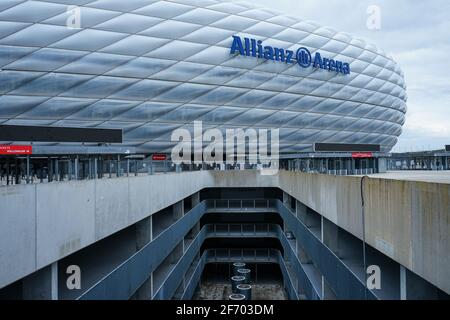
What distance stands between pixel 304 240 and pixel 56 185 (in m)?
11.1

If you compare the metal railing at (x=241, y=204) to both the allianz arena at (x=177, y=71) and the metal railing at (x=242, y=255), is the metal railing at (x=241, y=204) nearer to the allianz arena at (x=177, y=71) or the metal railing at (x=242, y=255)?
the metal railing at (x=242, y=255)

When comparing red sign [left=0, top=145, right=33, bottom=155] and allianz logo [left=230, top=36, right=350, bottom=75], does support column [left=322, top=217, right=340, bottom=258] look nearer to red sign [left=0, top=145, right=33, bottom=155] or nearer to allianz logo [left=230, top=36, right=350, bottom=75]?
red sign [left=0, top=145, right=33, bottom=155]

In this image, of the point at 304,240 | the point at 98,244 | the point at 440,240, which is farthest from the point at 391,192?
the point at 98,244

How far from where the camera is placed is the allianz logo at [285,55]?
3941 centimetres

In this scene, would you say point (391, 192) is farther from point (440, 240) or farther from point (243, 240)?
point (243, 240)

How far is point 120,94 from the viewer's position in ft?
111

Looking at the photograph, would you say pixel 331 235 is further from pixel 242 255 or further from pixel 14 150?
pixel 242 255

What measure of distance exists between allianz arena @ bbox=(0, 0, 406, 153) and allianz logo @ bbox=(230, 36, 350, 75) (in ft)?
0.39

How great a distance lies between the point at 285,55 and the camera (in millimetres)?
42344

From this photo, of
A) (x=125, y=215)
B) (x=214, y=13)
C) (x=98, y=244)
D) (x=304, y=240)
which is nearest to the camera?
(x=125, y=215)

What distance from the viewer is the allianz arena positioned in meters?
31.0

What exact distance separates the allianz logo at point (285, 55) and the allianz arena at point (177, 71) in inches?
4.7
